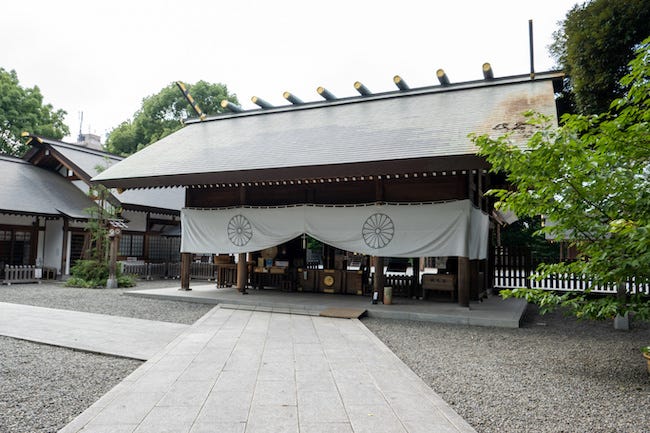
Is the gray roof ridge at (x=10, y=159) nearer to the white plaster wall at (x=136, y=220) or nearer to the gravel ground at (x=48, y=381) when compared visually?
the white plaster wall at (x=136, y=220)

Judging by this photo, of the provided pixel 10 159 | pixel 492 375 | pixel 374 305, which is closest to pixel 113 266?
pixel 10 159

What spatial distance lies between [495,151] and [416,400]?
2912 mm

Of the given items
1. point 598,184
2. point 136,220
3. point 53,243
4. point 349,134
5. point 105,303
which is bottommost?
point 105,303

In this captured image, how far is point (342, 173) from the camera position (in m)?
8.68

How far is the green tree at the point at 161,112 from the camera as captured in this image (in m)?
30.1

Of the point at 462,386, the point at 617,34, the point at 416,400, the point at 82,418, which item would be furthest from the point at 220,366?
the point at 617,34

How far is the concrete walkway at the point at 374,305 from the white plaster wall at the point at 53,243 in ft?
22.9

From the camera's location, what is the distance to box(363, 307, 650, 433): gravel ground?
→ 3457 mm

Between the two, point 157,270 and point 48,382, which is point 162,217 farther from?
point 48,382

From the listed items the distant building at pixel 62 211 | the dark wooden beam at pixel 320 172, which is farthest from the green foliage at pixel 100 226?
the dark wooden beam at pixel 320 172

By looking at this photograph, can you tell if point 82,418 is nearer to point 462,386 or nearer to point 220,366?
point 220,366

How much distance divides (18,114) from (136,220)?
43.2 feet

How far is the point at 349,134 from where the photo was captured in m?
10.3

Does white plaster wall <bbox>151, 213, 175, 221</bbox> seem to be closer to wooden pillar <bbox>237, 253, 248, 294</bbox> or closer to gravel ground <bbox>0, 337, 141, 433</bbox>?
wooden pillar <bbox>237, 253, 248, 294</bbox>
